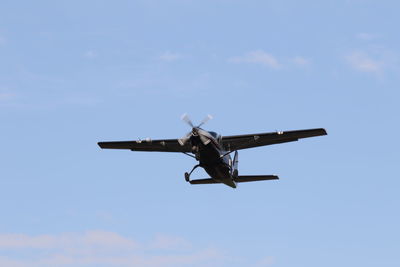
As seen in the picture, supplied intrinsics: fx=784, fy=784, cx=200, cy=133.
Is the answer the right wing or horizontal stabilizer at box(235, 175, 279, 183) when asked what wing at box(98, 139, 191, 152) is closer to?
the right wing

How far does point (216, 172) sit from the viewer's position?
44500mm

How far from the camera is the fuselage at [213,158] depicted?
41.8m

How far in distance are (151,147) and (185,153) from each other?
484cm

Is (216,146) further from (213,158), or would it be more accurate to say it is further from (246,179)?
(246,179)

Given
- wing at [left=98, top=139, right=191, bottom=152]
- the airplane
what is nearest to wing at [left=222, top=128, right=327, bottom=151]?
the airplane

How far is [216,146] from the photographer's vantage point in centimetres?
4275

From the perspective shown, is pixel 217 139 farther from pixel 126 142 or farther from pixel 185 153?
pixel 126 142

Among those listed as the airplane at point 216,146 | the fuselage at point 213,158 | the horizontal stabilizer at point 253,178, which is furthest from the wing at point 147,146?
the fuselage at point 213,158

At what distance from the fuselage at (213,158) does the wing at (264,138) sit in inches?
43.4

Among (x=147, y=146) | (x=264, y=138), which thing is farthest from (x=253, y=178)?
(x=147, y=146)

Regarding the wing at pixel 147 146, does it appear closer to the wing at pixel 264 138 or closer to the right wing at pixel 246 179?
the right wing at pixel 246 179

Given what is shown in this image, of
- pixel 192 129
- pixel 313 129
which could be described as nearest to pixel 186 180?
pixel 192 129

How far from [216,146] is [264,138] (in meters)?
5.12

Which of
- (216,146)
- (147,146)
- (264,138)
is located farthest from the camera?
(147,146)
